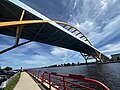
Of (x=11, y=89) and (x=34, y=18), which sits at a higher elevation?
(x=34, y=18)

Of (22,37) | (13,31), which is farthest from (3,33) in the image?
(22,37)

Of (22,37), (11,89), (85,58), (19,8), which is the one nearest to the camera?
(11,89)

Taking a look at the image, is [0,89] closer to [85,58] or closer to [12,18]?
[12,18]

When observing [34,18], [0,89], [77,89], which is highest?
[34,18]

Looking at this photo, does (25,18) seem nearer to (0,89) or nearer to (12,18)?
A: (12,18)

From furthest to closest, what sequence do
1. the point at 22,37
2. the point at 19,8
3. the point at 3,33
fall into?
1. the point at 22,37
2. the point at 3,33
3. the point at 19,8

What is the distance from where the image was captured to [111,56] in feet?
475

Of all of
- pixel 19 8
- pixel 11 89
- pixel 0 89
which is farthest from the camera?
pixel 19 8

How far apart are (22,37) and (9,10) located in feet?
45.6

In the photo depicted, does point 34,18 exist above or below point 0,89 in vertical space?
above

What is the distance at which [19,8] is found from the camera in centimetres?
1762

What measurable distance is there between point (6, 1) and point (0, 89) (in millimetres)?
11578

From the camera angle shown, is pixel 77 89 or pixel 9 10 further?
pixel 9 10

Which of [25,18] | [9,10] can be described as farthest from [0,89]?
[25,18]
